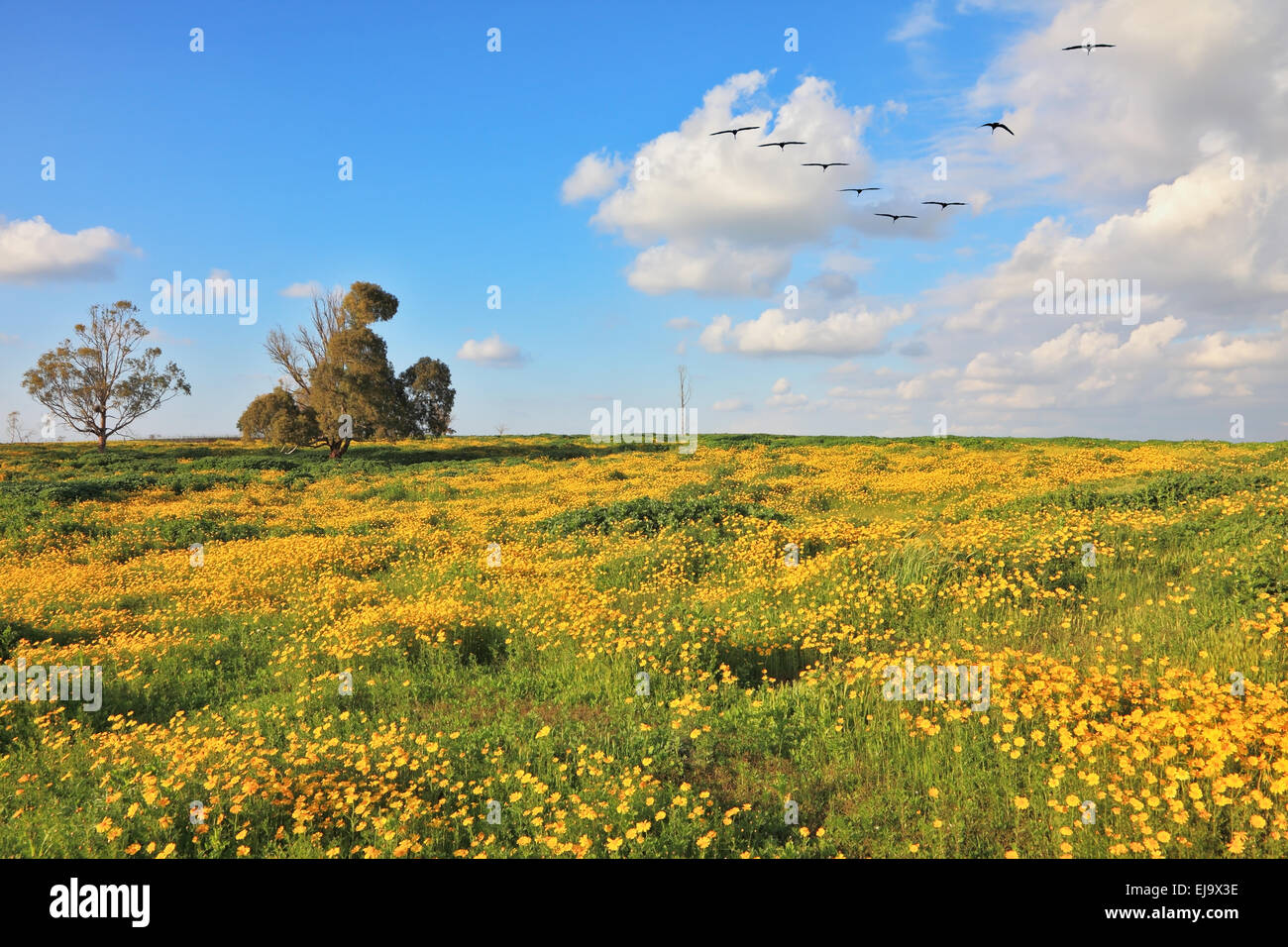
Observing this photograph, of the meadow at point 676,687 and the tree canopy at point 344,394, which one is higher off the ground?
the tree canopy at point 344,394

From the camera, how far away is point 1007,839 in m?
4.51

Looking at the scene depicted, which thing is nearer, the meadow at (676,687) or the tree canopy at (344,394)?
the meadow at (676,687)

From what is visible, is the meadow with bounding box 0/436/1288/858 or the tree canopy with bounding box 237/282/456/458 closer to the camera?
the meadow with bounding box 0/436/1288/858

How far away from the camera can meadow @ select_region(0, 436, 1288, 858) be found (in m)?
4.71

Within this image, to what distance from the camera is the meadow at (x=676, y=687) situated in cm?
471

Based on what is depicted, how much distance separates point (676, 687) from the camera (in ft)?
23.6

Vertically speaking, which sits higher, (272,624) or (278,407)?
(278,407)

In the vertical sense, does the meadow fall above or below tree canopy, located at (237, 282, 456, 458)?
below

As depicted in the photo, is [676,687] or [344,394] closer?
[676,687]

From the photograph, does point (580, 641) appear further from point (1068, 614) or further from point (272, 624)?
point (1068, 614)
